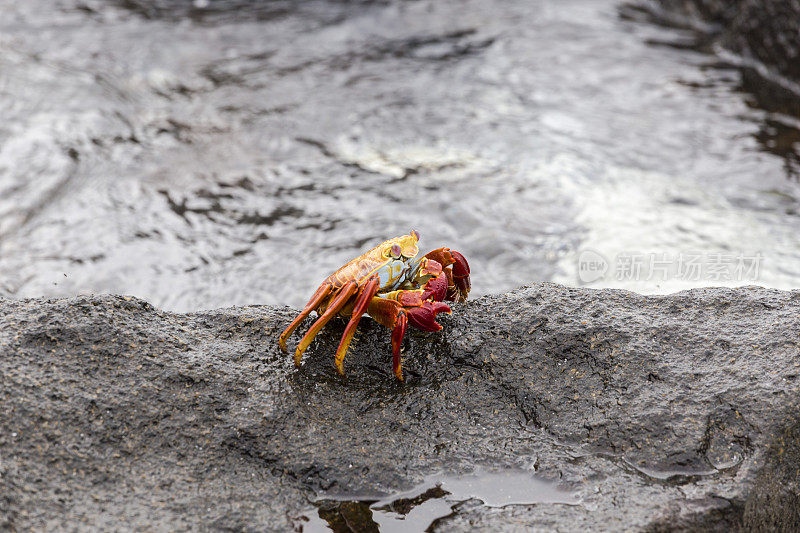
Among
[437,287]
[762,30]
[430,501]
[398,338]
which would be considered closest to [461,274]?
[437,287]

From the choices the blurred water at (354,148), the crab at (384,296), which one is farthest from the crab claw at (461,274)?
the blurred water at (354,148)

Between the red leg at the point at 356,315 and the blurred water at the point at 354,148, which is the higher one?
the red leg at the point at 356,315

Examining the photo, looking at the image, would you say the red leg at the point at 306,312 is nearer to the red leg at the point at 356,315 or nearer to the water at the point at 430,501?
the red leg at the point at 356,315

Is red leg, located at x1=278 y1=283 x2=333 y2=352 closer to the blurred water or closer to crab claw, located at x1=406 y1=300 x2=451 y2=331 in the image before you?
crab claw, located at x1=406 y1=300 x2=451 y2=331

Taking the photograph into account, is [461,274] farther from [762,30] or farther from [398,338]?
[762,30]

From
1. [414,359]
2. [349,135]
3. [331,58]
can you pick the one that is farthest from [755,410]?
[331,58]

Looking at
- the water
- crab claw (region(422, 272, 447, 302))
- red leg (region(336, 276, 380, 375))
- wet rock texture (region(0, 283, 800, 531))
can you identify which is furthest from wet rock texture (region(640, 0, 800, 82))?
the water

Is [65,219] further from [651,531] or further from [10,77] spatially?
[651,531]
